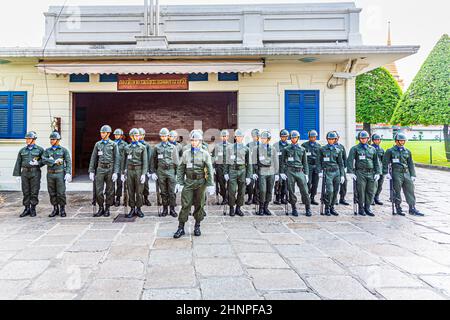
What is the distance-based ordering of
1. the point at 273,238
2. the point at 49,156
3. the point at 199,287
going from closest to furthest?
the point at 199,287, the point at 273,238, the point at 49,156

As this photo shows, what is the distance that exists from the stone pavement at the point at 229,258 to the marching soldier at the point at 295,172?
47cm

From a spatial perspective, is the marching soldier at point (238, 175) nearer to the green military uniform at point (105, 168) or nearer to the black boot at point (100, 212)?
the green military uniform at point (105, 168)

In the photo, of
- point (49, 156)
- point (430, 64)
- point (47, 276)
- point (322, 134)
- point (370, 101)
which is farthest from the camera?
point (370, 101)

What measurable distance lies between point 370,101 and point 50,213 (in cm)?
2110

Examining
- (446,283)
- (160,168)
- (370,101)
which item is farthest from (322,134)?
(370,101)

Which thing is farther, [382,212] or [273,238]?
[382,212]

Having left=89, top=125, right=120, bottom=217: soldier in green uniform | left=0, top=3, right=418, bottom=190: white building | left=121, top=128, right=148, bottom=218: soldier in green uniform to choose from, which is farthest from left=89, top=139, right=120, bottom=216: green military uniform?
left=0, top=3, right=418, bottom=190: white building

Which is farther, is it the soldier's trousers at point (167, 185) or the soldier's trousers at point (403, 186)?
the soldier's trousers at point (403, 186)

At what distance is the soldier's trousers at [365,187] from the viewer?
7688 mm

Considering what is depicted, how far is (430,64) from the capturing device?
63.8 ft

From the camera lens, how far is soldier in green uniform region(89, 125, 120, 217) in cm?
750

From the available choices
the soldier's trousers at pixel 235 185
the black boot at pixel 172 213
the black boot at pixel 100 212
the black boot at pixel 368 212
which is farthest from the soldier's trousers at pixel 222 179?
the black boot at pixel 368 212

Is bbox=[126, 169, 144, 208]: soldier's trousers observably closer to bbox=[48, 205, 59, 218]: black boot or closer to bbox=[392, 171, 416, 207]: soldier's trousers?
bbox=[48, 205, 59, 218]: black boot

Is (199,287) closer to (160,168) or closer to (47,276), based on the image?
(47,276)
